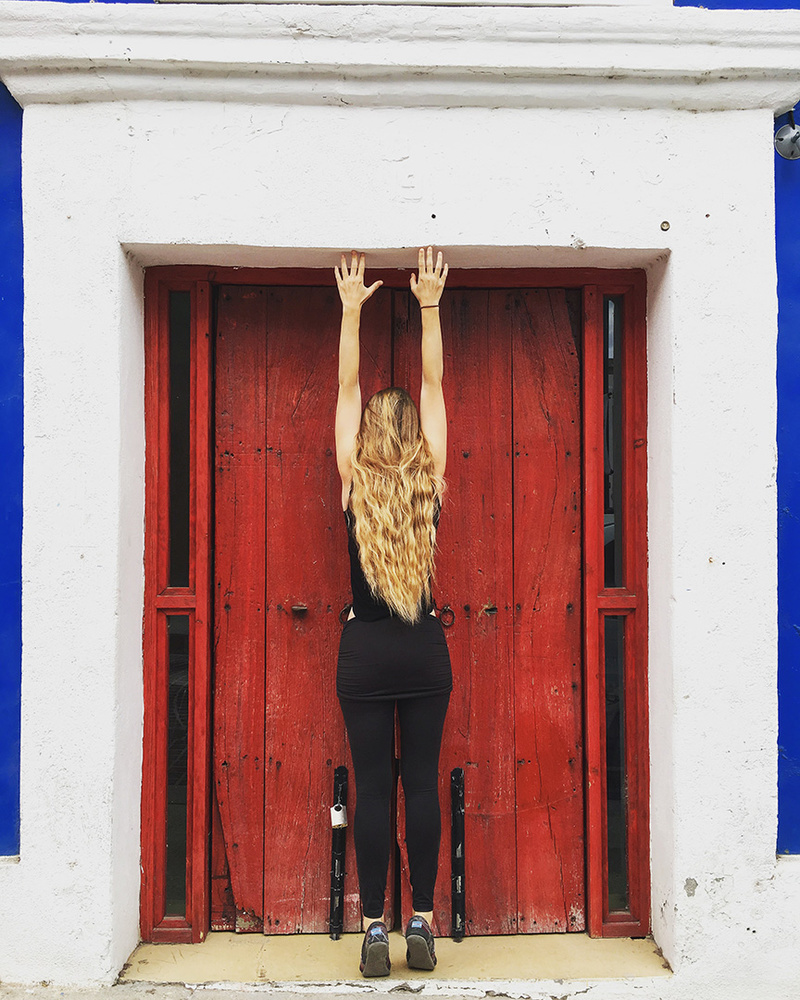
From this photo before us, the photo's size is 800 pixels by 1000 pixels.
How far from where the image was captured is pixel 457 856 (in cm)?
290

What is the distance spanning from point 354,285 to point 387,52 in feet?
2.61

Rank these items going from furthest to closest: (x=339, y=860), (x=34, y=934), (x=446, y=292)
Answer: (x=446, y=292), (x=339, y=860), (x=34, y=934)

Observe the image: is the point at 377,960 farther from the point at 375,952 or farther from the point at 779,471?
the point at 779,471

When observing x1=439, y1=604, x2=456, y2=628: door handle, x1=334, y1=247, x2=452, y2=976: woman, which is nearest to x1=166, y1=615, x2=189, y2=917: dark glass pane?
x1=334, y1=247, x2=452, y2=976: woman

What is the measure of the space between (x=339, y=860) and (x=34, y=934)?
42.1 inches

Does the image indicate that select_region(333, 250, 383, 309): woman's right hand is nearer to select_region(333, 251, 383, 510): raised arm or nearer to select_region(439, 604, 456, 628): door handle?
select_region(333, 251, 383, 510): raised arm

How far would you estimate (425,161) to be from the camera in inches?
108

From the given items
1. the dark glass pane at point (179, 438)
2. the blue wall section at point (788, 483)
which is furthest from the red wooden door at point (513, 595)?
the dark glass pane at point (179, 438)

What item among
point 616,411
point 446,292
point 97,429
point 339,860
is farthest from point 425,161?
point 339,860

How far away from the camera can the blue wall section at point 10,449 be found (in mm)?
2785

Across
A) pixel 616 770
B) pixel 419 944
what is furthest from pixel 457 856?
pixel 616 770

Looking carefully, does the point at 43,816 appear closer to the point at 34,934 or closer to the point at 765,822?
the point at 34,934

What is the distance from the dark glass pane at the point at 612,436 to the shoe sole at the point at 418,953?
1465mm

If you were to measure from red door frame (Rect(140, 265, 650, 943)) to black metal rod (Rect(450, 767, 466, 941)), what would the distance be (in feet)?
1.61
